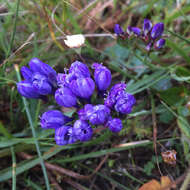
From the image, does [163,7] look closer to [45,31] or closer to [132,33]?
[132,33]

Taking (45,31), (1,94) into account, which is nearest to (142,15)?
(45,31)

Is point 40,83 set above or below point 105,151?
above

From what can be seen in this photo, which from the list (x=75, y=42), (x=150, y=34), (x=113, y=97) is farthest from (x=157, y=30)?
(x=113, y=97)

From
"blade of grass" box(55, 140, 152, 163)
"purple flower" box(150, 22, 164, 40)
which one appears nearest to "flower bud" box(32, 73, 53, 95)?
"blade of grass" box(55, 140, 152, 163)

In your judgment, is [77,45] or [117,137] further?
[117,137]

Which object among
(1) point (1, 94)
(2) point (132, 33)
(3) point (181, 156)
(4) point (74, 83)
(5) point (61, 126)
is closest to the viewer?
(4) point (74, 83)

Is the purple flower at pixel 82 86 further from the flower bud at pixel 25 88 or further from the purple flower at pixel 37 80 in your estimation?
the flower bud at pixel 25 88

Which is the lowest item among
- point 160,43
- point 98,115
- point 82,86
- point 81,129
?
point 81,129

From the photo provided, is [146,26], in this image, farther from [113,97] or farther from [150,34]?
[113,97]
